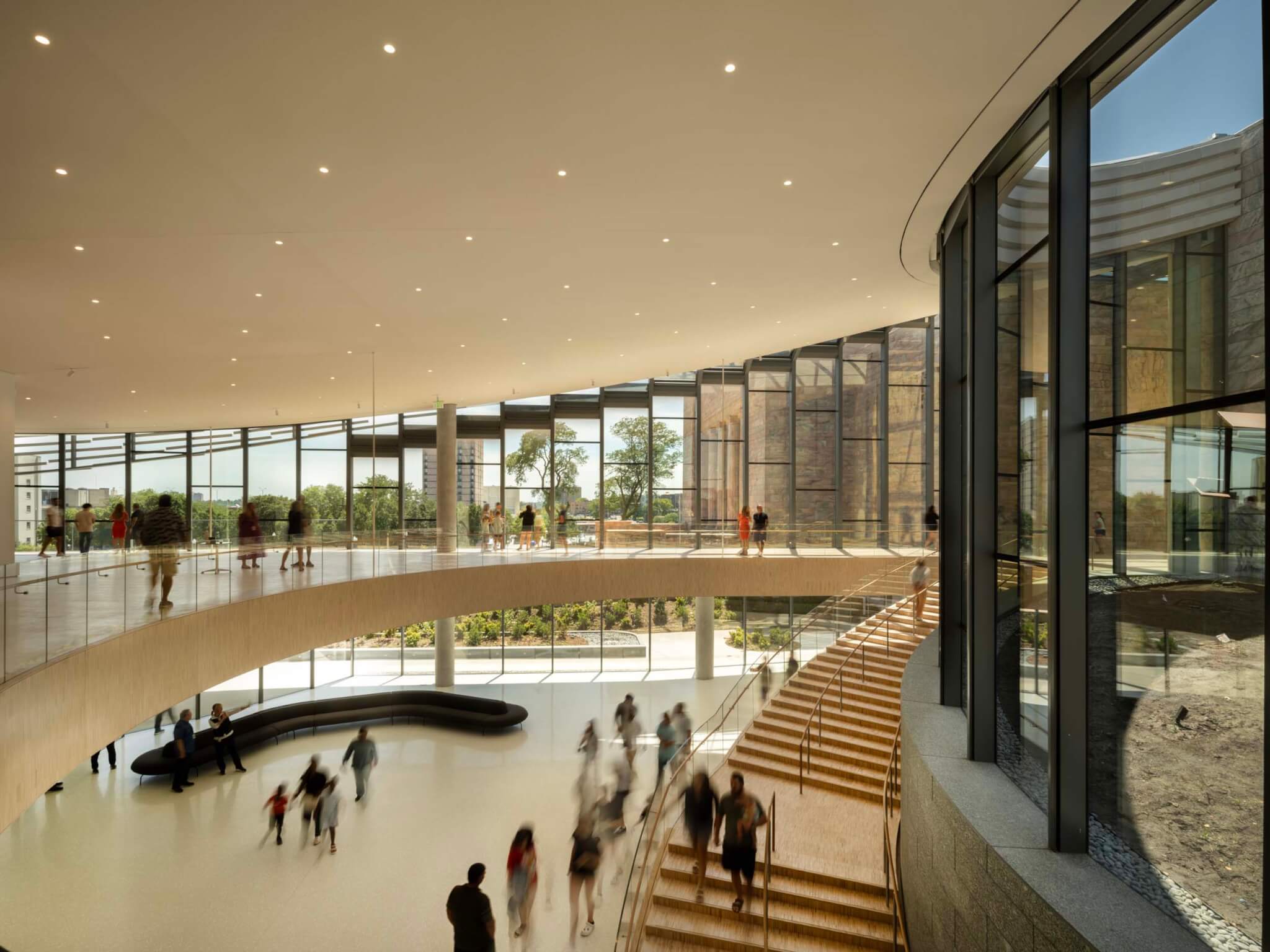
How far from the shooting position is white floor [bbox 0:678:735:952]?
937 cm

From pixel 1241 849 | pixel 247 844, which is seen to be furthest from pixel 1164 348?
pixel 247 844

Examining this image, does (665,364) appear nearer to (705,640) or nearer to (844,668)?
(705,640)

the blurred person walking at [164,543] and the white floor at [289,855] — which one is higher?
the blurred person walking at [164,543]

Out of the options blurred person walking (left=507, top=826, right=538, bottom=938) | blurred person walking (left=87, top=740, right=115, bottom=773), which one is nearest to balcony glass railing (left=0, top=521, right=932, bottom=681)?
blurred person walking (left=507, top=826, right=538, bottom=938)

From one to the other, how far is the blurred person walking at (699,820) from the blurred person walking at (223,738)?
10.8 m

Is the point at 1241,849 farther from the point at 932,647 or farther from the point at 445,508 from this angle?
the point at 445,508

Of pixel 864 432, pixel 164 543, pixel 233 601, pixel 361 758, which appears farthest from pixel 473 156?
pixel 864 432

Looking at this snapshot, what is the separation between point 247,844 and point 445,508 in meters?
12.2

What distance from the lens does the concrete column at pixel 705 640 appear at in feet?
75.2

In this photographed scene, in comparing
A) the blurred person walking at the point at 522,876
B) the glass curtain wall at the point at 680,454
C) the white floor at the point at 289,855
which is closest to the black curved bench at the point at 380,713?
the white floor at the point at 289,855

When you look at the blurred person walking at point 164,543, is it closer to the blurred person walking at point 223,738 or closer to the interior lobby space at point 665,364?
the interior lobby space at point 665,364

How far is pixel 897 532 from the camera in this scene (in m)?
20.2

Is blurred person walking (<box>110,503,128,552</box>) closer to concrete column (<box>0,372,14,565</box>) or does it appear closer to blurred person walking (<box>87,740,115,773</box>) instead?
concrete column (<box>0,372,14,565</box>)

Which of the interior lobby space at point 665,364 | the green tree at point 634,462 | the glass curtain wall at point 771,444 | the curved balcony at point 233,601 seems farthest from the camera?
the green tree at point 634,462
